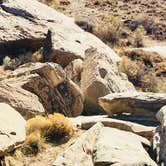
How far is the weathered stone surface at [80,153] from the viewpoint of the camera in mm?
9487

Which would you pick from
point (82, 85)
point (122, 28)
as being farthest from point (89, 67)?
point (122, 28)

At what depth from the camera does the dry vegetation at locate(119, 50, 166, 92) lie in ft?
59.8

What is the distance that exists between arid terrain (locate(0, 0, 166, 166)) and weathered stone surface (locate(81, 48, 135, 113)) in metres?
0.03

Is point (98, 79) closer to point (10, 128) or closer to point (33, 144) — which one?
point (33, 144)

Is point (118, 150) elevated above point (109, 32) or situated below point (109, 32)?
above

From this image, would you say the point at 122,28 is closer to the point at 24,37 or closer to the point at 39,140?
the point at 24,37

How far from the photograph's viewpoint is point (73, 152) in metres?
9.86

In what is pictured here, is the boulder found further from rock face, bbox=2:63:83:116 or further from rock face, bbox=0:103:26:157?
rock face, bbox=0:103:26:157

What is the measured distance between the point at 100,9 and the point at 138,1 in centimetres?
254

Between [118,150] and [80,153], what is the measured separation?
0.75 metres

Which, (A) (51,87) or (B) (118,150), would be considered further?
(A) (51,87)

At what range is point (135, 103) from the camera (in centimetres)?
1278

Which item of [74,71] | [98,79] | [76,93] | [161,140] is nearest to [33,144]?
[161,140]

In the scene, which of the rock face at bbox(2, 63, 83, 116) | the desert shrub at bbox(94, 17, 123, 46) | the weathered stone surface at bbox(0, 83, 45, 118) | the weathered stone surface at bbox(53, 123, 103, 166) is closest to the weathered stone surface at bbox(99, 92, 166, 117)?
the rock face at bbox(2, 63, 83, 116)
